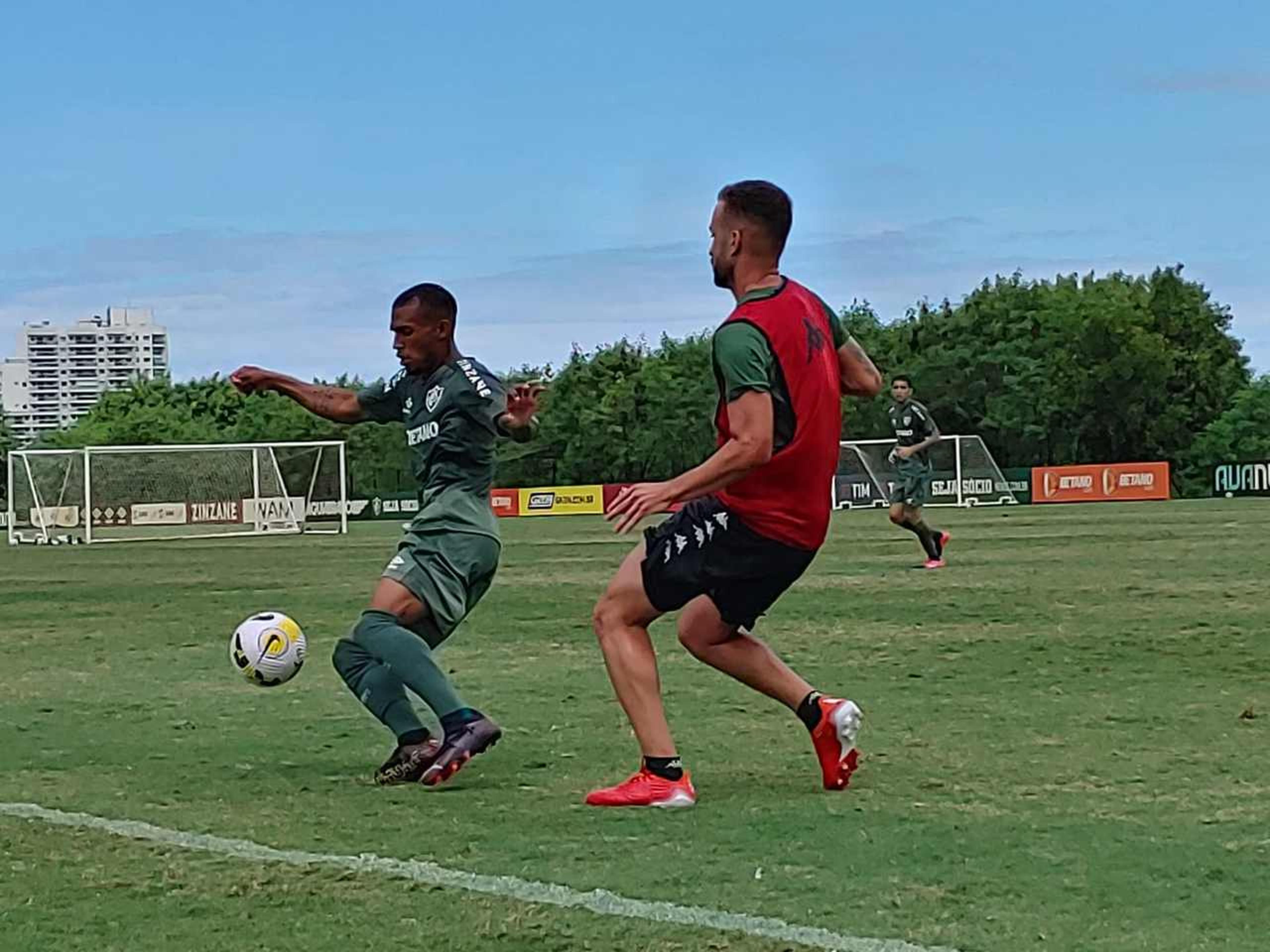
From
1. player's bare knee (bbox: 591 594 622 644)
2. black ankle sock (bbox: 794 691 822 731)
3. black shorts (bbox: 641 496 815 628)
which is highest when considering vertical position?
black shorts (bbox: 641 496 815 628)

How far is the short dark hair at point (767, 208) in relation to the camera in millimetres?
6379

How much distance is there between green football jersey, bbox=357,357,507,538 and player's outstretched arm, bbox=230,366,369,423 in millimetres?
173

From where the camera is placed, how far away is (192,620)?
15383 mm

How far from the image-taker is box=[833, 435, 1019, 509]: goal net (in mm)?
59688

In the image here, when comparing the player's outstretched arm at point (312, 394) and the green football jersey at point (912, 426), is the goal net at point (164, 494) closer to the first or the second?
the green football jersey at point (912, 426)

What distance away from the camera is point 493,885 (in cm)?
507

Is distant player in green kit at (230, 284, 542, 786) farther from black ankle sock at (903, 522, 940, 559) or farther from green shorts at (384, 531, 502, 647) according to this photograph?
black ankle sock at (903, 522, 940, 559)

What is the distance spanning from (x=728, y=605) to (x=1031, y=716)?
247cm

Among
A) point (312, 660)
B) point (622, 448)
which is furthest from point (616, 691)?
point (622, 448)

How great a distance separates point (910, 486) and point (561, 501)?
50.4m

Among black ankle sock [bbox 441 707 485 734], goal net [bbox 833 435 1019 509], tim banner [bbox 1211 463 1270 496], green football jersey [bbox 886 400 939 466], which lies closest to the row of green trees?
tim banner [bbox 1211 463 1270 496]

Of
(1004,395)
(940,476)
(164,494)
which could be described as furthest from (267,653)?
(1004,395)

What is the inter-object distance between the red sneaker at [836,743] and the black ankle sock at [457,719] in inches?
48.3

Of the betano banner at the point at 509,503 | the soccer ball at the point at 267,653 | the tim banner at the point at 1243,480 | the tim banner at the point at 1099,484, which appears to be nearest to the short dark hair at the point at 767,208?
the soccer ball at the point at 267,653
